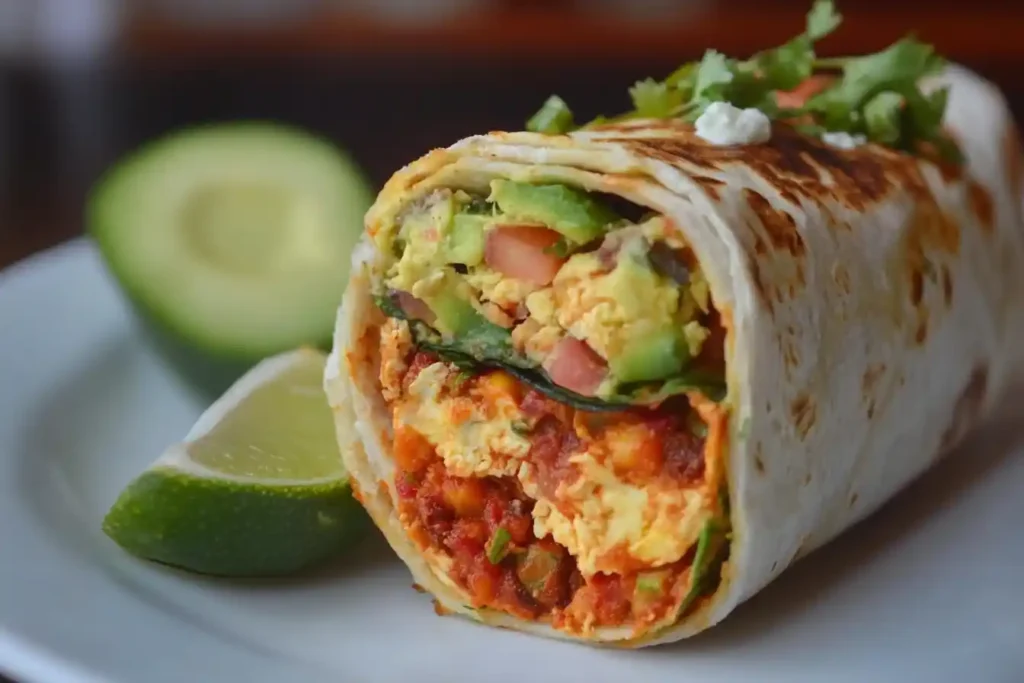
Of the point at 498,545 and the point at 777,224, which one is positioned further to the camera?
the point at 498,545

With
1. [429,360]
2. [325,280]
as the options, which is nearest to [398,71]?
[325,280]

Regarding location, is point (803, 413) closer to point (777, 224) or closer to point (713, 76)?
point (777, 224)

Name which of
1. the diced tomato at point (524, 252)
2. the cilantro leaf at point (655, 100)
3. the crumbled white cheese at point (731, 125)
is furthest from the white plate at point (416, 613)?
the cilantro leaf at point (655, 100)

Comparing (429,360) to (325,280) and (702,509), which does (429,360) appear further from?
(325,280)

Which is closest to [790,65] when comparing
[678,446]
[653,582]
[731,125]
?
[731,125]

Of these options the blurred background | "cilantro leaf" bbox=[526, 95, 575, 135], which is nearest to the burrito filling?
"cilantro leaf" bbox=[526, 95, 575, 135]

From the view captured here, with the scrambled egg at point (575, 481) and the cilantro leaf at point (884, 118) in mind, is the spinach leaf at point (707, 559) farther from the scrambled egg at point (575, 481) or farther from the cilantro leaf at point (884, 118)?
the cilantro leaf at point (884, 118)

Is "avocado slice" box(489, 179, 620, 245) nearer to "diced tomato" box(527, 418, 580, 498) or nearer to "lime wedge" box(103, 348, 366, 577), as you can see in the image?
"diced tomato" box(527, 418, 580, 498)
